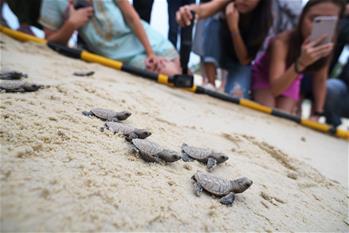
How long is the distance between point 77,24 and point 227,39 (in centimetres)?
123

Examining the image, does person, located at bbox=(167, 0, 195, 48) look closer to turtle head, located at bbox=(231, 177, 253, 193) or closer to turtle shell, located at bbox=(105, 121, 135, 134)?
turtle shell, located at bbox=(105, 121, 135, 134)

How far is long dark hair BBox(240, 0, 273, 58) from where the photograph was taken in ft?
7.77

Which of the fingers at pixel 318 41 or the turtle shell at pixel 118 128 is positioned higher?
the fingers at pixel 318 41

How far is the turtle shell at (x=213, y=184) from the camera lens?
80 cm

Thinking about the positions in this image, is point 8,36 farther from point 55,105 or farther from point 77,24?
point 55,105

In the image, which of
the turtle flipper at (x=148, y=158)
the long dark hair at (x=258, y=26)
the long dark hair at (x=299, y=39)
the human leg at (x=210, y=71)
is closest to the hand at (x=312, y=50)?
the long dark hair at (x=299, y=39)

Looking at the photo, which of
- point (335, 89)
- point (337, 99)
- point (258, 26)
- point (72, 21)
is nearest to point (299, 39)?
point (258, 26)

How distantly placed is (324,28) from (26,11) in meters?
2.25

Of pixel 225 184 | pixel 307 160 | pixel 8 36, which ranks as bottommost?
pixel 307 160

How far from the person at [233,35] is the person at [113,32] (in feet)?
1.30

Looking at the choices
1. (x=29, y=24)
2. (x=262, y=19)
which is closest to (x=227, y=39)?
(x=262, y=19)

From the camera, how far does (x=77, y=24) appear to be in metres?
2.36

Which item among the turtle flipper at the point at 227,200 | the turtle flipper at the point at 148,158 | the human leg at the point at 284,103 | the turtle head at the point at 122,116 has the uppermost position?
the turtle head at the point at 122,116

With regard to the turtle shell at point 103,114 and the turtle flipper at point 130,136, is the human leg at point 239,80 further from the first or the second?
the turtle flipper at point 130,136
